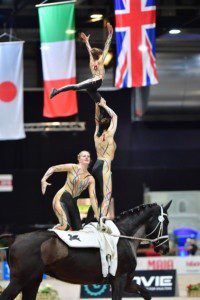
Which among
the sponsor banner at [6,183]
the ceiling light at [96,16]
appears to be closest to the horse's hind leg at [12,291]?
the ceiling light at [96,16]

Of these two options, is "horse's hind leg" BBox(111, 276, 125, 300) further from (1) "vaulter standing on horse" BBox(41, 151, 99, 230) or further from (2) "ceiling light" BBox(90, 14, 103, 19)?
(2) "ceiling light" BBox(90, 14, 103, 19)

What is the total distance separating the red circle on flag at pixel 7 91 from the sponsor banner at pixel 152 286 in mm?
4625

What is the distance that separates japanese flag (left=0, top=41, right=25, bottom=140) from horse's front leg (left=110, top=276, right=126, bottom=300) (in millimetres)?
6368

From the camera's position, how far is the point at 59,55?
16.2 metres

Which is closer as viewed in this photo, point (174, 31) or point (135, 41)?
point (135, 41)

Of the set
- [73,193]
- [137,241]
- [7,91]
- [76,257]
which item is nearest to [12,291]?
[76,257]

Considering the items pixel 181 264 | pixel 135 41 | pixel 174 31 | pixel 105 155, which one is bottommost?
pixel 181 264

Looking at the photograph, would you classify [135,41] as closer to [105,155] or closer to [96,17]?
[105,155]

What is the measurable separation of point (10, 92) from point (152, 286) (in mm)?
5518

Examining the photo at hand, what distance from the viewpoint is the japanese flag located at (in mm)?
17297

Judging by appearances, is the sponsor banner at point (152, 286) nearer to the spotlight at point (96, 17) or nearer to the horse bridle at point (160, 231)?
the horse bridle at point (160, 231)

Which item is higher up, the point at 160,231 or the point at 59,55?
the point at 59,55

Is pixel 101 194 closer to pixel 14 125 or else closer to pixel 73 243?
pixel 73 243

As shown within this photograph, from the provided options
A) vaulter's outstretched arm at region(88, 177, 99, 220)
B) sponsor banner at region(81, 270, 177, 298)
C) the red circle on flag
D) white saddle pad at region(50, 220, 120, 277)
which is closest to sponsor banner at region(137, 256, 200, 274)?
sponsor banner at region(81, 270, 177, 298)
